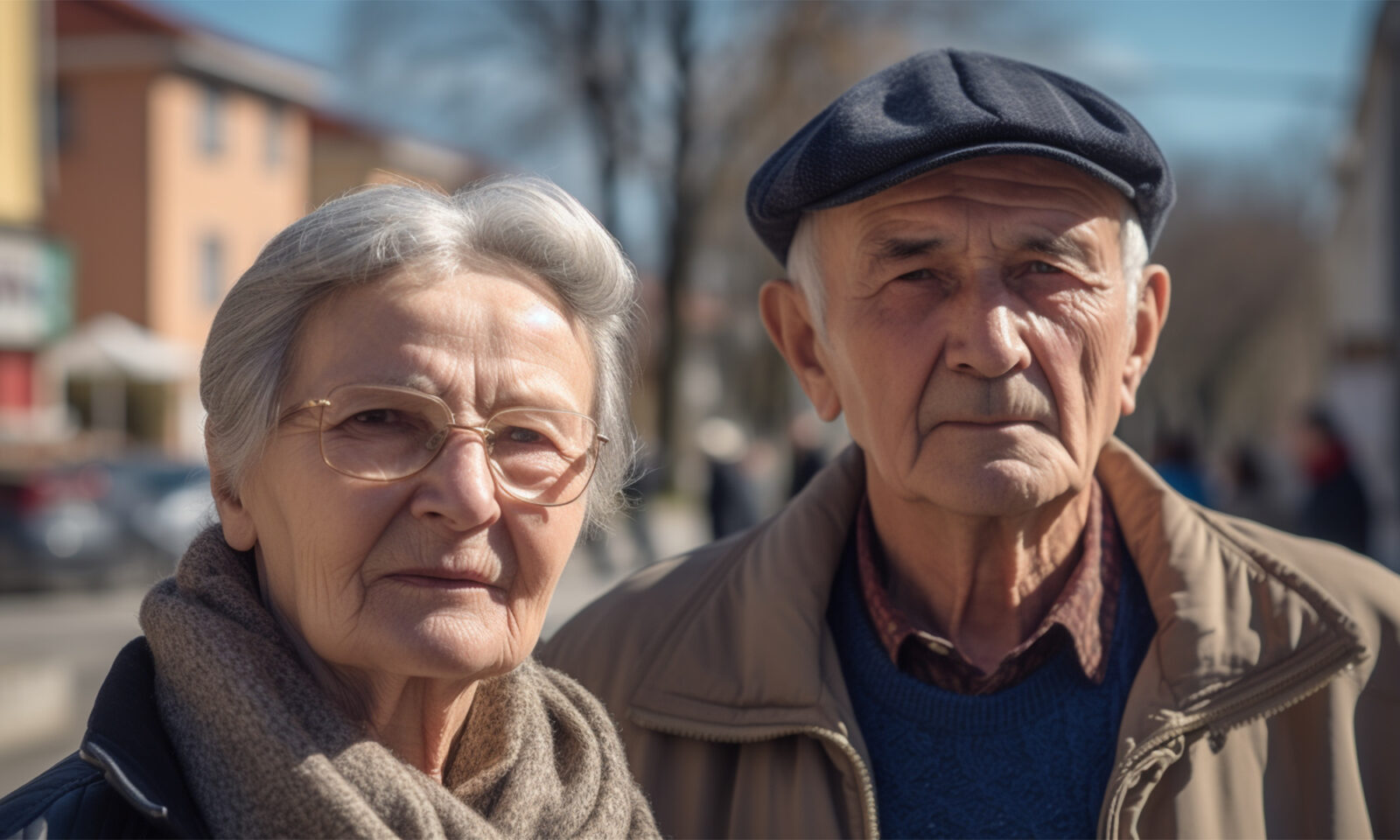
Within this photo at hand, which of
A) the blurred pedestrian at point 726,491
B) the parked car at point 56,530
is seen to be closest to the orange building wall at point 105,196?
the parked car at point 56,530

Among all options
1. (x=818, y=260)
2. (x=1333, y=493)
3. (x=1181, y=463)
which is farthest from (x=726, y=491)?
(x=818, y=260)

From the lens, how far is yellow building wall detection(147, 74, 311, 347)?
26406mm

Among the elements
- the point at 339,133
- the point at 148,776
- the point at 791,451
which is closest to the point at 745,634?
the point at 148,776

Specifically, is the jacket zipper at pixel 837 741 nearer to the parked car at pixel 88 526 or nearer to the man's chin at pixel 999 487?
the man's chin at pixel 999 487

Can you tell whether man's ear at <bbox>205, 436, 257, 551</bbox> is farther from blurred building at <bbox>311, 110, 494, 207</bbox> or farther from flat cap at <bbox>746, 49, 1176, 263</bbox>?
blurred building at <bbox>311, 110, 494, 207</bbox>

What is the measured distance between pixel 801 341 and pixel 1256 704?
104 centimetres

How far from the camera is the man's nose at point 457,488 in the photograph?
1.73 m

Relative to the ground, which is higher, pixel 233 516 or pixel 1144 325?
pixel 1144 325

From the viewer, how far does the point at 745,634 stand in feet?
7.76

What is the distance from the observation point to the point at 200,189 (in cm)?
2784

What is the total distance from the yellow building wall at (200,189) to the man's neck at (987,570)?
26604 millimetres

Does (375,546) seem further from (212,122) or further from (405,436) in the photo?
(212,122)

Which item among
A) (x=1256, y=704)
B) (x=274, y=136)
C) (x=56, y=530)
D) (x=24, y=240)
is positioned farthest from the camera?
(x=274, y=136)

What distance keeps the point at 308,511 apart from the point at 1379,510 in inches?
562
